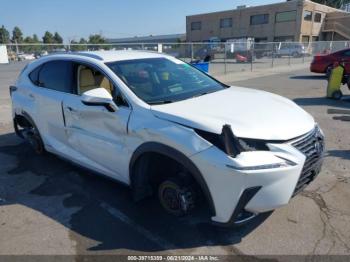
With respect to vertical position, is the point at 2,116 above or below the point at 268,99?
below

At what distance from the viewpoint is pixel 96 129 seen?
376 cm

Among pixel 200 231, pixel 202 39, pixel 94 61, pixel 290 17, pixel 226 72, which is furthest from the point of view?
pixel 202 39

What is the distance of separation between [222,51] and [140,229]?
20917mm

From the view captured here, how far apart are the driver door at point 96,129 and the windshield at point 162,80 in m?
0.23

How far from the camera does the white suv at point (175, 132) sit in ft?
8.90

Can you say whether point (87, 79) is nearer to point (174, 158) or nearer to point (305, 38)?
point (174, 158)

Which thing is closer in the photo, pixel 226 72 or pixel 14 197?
pixel 14 197

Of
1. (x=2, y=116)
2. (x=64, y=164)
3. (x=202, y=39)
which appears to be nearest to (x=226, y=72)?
(x=2, y=116)

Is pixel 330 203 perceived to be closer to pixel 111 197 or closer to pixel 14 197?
pixel 111 197

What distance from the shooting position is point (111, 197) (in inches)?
156

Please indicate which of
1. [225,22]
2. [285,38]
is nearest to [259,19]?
[285,38]

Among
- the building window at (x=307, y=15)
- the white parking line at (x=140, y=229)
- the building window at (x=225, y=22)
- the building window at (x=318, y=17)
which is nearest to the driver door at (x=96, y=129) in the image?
the white parking line at (x=140, y=229)

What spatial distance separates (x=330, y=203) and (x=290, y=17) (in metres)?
52.8

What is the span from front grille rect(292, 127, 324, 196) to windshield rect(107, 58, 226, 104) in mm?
1287
